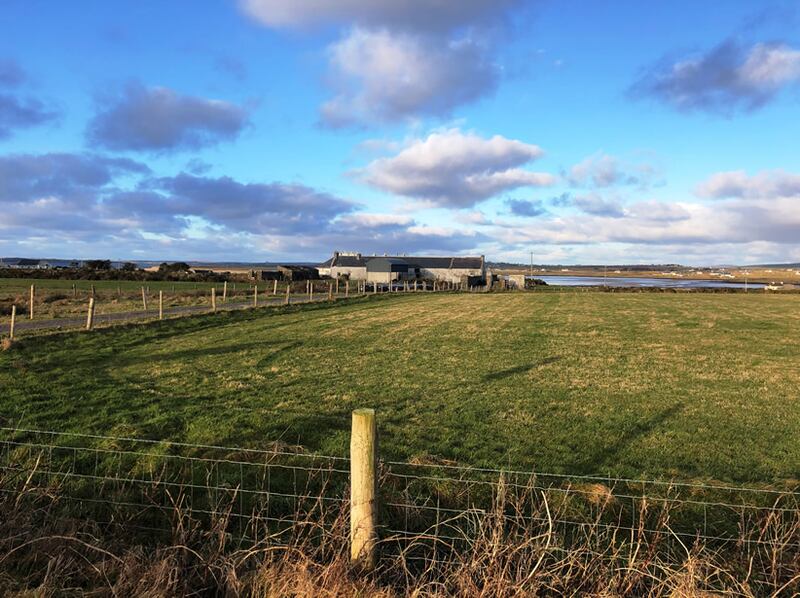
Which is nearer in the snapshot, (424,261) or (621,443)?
(621,443)

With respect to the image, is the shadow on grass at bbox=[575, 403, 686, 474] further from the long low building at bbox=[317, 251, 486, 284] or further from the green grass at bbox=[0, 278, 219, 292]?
the long low building at bbox=[317, 251, 486, 284]

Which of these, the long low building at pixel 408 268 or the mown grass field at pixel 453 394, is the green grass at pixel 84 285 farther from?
the mown grass field at pixel 453 394

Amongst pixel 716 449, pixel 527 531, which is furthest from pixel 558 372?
pixel 527 531

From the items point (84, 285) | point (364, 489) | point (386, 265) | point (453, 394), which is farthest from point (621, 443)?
point (386, 265)

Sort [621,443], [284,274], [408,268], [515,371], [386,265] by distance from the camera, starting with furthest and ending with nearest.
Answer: [284,274], [408,268], [386,265], [515,371], [621,443]

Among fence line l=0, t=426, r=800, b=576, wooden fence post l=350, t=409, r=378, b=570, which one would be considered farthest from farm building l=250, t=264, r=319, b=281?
wooden fence post l=350, t=409, r=378, b=570

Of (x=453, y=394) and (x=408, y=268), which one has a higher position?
(x=408, y=268)

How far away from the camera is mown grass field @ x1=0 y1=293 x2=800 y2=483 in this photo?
27.3ft

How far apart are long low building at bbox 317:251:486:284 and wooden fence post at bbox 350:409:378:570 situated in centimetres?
8850

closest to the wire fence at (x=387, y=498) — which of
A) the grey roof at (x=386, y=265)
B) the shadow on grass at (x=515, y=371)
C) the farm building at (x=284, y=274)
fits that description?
the shadow on grass at (x=515, y=371)

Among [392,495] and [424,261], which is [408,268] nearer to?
[424,261]

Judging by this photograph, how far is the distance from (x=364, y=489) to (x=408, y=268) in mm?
99459

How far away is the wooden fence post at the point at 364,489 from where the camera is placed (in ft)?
14.1

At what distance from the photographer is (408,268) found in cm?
10350
